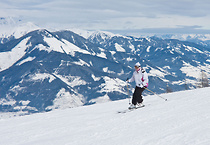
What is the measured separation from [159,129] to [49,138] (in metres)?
4.58

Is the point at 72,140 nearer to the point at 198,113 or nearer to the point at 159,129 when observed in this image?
the point at 159,129

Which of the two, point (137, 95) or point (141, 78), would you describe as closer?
point (141, 78)

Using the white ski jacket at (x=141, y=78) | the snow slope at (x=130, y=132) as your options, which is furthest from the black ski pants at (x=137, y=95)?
the snow slope at (x=130, y=132)

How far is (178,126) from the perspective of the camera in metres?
9.13

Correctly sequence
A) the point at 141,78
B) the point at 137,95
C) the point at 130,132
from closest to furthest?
the point at 130,132
the point at 141,78
the point at 137,95

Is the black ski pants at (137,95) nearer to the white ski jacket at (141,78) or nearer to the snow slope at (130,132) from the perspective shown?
the white ski jacket at (141,78)

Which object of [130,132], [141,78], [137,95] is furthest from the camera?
[137,95]

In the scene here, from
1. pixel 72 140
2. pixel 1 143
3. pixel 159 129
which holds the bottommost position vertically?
pixel 1 143

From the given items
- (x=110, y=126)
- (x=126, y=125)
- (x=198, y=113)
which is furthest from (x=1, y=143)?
(x=198, y=113)

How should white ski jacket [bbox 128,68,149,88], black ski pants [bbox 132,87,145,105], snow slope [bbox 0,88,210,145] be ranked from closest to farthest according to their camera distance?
snow slope [bbox 0,88,210,145] < white ski jacket [bbox 128,68,149,88] < black ski pants [bbox 132,87,145,105]

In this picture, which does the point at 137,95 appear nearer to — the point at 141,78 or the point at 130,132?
the point at 141,78

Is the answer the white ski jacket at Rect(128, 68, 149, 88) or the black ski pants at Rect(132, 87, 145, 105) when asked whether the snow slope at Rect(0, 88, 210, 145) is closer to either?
the black ski pants at Rect(132, 87, 145, 105)

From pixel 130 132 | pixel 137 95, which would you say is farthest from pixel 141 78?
pixel 130 132

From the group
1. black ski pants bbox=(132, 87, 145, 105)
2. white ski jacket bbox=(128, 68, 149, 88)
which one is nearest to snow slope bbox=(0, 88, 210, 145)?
black ski pants bbox=(132, 87, 145, 105)
